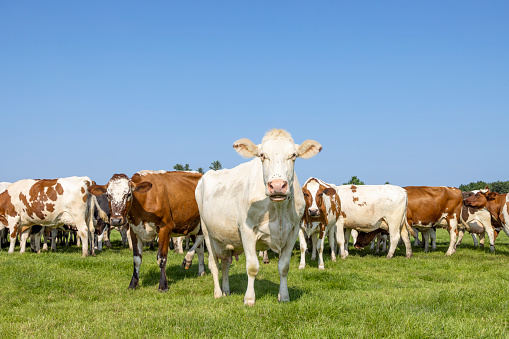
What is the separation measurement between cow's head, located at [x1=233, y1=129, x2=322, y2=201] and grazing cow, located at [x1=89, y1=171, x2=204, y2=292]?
10.2 ft

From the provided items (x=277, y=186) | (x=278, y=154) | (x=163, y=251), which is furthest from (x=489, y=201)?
(x=277, y=186)

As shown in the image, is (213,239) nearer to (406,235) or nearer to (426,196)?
(406,235)

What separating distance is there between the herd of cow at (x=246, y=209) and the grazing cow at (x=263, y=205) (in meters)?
0.02

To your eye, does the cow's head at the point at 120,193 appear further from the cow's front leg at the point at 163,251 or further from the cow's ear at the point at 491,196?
the cow's ear at the point at 491,196

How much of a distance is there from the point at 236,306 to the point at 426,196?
495 inches

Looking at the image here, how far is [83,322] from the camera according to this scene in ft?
19.3

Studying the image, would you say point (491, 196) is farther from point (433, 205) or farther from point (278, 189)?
point (278, 189)

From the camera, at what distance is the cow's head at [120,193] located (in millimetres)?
8258

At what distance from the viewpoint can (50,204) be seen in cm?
1434

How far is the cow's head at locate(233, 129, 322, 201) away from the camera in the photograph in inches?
222

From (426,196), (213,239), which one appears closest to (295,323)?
(213,239)

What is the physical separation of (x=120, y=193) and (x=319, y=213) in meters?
5.95

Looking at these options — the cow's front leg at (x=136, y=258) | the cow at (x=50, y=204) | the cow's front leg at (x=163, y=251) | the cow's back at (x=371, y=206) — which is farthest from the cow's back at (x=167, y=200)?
the cow's back at (x=371, y=206)

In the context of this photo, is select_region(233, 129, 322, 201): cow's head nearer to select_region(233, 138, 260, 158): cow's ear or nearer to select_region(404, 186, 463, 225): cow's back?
select_region(233, 138, 260, 158): cow's ear
